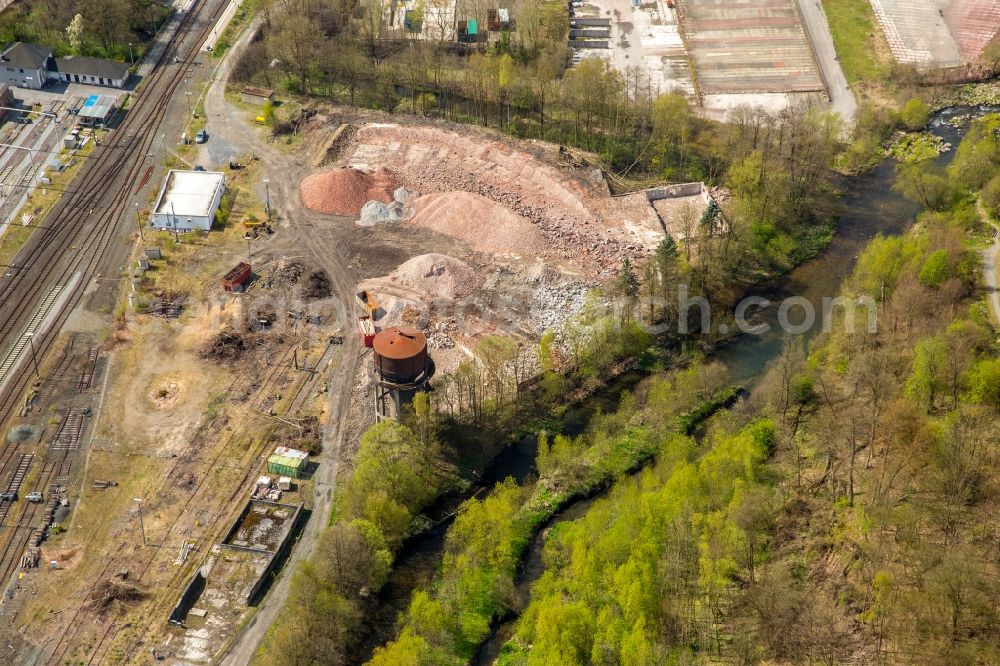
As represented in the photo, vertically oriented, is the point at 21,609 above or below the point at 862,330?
below

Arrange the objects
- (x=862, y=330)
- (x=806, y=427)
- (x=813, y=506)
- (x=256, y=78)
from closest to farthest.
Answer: (x=813, y=506) < (x=806, y=427) < (x=862, y=330) < (x=256, y=78)

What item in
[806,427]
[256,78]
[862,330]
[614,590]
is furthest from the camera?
[256,78]

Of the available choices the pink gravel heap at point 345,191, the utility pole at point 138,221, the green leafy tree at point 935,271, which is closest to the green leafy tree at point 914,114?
the green leafy tree at point 935,271

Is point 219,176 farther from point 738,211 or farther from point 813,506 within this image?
point 813,506

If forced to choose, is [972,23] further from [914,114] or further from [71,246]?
[71,246]

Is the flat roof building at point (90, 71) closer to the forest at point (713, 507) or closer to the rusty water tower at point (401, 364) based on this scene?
the rusty water tower at point (401, 364)

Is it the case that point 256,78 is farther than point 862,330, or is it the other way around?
point 256,78

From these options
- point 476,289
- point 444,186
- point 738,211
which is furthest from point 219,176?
point 738,211

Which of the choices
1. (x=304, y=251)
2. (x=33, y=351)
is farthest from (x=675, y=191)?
(x=33, y=351)
